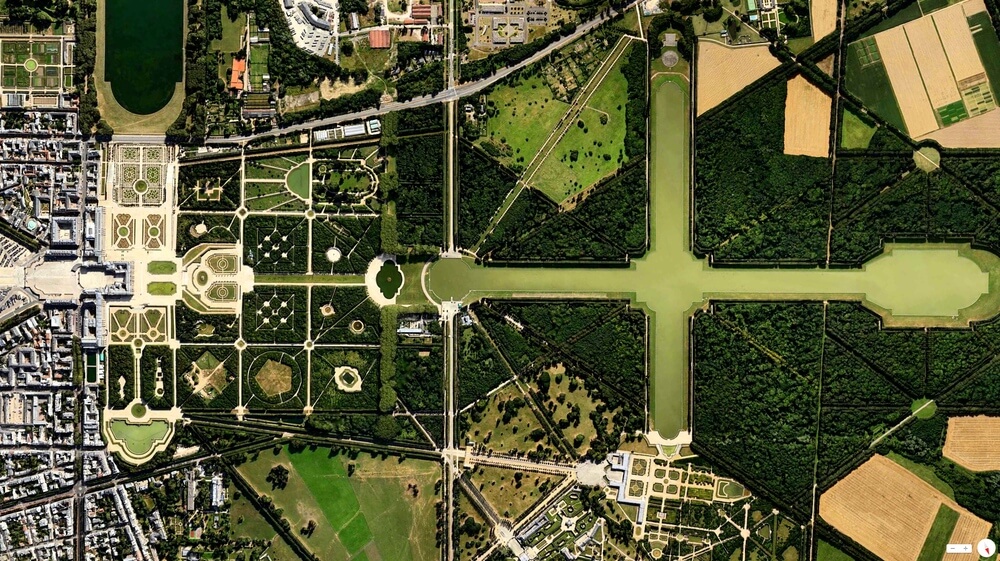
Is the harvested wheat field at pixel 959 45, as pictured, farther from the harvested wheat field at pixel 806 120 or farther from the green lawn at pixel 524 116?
the green lawn at pixel 524 116

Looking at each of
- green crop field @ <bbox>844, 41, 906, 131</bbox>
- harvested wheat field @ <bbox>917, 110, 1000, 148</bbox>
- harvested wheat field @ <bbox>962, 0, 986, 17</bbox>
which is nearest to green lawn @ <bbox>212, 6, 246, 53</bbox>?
green crop field @ <bbox>844, 41, 906, 131</bbox>

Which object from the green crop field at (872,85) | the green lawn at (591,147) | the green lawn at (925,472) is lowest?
the green lawn at (925,472)

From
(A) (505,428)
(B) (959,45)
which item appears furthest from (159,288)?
(B) (959,45)

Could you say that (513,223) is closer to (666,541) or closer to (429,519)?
(429,519)

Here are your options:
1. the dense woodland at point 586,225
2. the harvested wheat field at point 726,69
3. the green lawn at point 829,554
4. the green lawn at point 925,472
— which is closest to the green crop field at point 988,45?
the harvested wheat field at point 726,69

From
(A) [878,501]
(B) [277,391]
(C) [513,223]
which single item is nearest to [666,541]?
(A) [878,501]

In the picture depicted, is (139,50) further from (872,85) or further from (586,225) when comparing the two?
(872,85)

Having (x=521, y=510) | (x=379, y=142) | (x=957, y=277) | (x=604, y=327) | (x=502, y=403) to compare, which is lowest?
(x=521, y=510)

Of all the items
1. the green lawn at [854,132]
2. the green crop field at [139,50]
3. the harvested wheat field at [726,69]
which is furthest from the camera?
the green crop field at [139,50]
